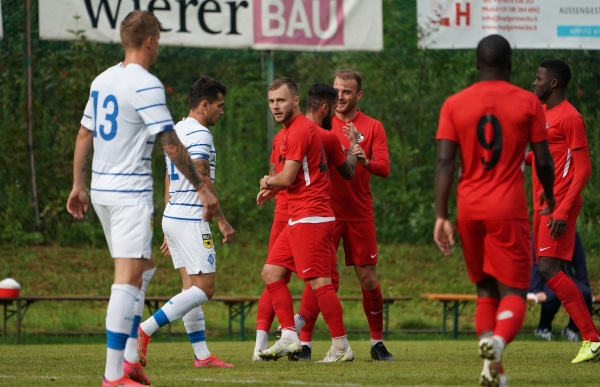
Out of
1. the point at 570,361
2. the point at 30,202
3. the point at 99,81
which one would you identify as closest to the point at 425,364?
the point at 570,361

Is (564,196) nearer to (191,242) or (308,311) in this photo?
(308,311)

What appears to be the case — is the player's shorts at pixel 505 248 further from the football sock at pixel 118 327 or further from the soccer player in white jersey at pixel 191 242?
the soccer player in white jersey at pixel 191 242

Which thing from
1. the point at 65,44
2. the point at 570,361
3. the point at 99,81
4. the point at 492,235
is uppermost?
the point at 65,44

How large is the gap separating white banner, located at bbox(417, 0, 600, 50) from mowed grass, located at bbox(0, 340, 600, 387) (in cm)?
779

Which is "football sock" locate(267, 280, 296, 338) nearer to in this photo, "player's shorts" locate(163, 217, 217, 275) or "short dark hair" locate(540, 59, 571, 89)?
"player's shorts" locate(163, 217, 217, 275)

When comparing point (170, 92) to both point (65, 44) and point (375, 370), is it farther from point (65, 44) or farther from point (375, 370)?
point (375, 370)

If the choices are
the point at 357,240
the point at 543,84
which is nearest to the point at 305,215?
the point at 357,240

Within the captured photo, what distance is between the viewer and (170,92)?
1742 centimetres

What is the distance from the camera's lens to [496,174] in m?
6.09

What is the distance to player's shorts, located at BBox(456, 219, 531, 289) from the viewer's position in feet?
19.9

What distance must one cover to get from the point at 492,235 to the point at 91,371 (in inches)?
135

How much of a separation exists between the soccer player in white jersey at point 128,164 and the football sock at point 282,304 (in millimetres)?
2228

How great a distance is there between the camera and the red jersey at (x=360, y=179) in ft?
30.0

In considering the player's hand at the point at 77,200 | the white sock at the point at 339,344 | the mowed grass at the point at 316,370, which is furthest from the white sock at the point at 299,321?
the player's hand at the point at 77,200
